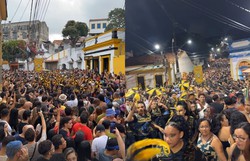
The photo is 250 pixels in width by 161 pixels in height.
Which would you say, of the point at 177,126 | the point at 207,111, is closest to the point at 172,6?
the point at 177,126

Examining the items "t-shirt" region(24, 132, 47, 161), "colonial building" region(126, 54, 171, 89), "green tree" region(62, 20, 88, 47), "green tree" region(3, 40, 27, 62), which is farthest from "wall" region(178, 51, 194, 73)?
"green tree" region(3, 40, 27, 62)

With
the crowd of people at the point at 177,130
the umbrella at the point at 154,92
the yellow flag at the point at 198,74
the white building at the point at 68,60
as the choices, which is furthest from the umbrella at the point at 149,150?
the white building at the point at 68,60

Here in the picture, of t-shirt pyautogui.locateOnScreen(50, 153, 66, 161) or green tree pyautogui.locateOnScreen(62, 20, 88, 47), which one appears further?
green tree pyautogui.locateOnScreen(62, 20, 88, 47)

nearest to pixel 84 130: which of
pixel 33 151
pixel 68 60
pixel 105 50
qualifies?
pixel 33 151

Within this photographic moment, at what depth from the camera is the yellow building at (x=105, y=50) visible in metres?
18.8

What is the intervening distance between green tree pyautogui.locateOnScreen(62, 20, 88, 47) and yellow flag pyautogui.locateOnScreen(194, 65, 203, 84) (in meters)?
43.9

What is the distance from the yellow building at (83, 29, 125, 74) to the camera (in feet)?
61.6

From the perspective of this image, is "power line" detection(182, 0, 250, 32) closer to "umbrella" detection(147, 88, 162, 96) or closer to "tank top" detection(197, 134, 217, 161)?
"umbrella" detection(147, 88, 162, 96)

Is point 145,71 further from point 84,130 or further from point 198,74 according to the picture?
point 84,130

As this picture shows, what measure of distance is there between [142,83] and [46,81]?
12.9 metres

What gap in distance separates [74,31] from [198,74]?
45.2 metres

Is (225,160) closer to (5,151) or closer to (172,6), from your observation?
(172,6)

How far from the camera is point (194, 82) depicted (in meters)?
2.24

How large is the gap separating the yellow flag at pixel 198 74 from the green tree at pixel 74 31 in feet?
144
